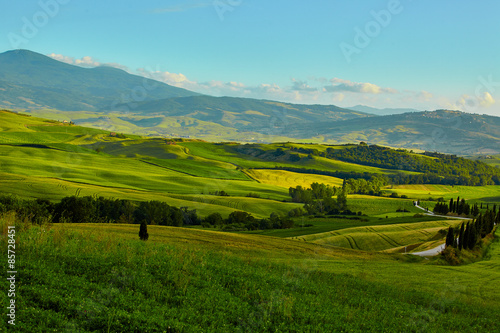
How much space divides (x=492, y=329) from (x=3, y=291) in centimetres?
1961

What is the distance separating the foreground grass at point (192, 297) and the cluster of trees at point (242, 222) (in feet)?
221

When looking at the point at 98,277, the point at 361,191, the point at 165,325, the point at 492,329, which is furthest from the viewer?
the point at 361,191

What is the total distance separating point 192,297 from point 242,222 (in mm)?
82848

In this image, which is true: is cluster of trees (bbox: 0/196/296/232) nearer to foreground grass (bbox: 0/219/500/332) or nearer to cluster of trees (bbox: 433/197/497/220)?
foreground grass (bbox: 0/219/500/332)

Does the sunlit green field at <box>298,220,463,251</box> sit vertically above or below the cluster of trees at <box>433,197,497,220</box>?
below

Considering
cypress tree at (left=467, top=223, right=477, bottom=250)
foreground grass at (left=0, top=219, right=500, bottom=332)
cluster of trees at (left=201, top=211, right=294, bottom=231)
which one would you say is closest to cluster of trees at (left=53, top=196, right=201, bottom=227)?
cluster of trees at (left=201, top=211, right=294, bottom=231)

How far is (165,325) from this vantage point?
12.4m

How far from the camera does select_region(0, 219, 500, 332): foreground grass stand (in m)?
12.6

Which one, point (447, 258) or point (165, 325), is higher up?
point (165, 325)

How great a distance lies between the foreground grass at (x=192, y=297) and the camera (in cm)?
1258

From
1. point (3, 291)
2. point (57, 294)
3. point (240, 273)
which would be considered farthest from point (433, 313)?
point (3, 291)

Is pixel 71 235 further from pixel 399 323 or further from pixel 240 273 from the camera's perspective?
pixel 399 323

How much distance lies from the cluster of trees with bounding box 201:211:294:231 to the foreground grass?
6728 centimetres

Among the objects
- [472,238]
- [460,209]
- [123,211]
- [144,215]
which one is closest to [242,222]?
[144,215]
